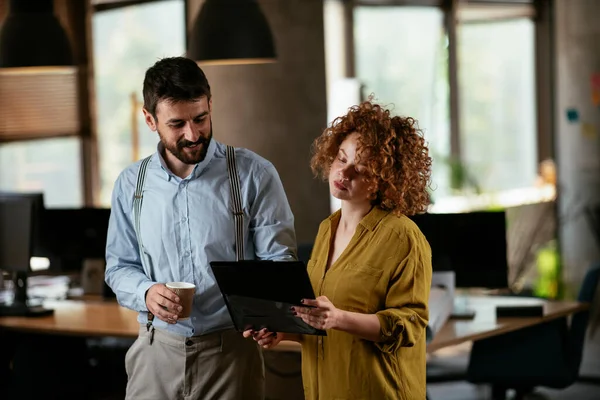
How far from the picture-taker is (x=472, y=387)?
6223 millimetres

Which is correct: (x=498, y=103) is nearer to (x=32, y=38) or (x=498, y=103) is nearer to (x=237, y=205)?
(x=32, y=38)

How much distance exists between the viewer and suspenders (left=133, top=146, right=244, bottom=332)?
2656mm

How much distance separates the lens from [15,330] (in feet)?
15.7

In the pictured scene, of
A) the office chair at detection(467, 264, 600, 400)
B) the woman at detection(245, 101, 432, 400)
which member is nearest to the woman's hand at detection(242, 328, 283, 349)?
the woman at detection(245, 101, 432, 400)

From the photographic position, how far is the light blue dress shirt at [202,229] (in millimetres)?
2646

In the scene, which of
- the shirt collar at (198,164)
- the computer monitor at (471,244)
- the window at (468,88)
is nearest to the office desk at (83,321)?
the computer monitor at (471,244)

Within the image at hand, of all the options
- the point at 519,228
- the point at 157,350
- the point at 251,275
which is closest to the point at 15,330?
the point at 157,350

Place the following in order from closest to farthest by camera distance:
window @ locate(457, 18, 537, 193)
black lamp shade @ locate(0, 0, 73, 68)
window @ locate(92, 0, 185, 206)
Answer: black lamp shade @ locate(0, 0, 73, 68) < window @ locate(92, 0, 185, 206) < window @ locate(457, 18, 537, 193)

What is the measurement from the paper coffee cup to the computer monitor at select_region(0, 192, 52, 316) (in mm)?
2625

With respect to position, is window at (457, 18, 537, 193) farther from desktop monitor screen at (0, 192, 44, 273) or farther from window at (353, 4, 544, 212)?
desktop monitor screen at (0, 192, 44, 273)

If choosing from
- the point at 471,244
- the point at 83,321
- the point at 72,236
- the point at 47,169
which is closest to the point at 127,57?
the point at 47,169

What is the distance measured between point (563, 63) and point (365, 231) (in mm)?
5712

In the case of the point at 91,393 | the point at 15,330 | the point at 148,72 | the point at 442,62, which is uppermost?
the point at 442,62

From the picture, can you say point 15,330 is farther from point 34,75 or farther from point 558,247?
point 558,247
